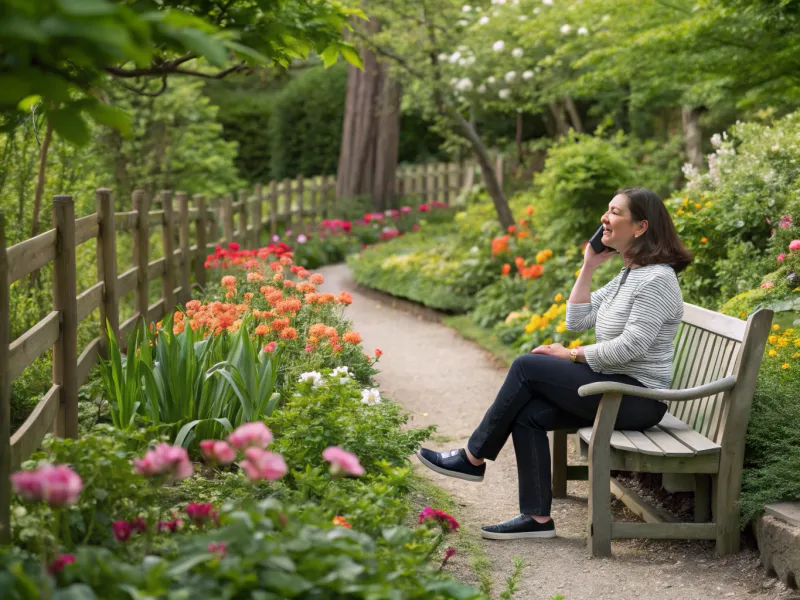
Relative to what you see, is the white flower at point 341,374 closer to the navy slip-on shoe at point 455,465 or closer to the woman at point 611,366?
the navy slip-on shoe at point 455,465

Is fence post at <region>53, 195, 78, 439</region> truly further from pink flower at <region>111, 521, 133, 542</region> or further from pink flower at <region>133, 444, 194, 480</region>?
pink flower at <region>133, 444, 194, 480</region>

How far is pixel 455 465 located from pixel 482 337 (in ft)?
16.4

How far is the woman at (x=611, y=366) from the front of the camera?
398 cm

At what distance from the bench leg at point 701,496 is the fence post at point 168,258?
489cm

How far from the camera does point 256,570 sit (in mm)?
2098

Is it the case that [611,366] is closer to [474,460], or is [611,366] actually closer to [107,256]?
[474,460]

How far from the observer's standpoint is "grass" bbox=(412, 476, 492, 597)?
3.65 metres

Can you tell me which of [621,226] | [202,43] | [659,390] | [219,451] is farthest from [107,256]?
[202,43]

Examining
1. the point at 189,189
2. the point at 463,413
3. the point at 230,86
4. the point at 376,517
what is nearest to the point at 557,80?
the point at 189,189

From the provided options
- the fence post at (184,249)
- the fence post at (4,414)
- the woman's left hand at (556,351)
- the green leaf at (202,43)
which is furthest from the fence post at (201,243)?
the green leaf at (202,43)

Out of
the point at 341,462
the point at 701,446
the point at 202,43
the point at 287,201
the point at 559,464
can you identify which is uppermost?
the point at 202,43

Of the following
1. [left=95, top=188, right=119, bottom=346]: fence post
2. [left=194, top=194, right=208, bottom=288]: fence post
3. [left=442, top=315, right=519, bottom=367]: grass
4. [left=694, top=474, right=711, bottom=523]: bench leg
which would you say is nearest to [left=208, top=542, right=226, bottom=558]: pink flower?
[left=694, top=474, right=711, bottom=523]: bench leg

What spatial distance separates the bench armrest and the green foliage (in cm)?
161

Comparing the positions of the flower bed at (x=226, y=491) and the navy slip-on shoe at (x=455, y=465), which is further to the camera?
the navy slip-on shoe at (x=455, y=465)
